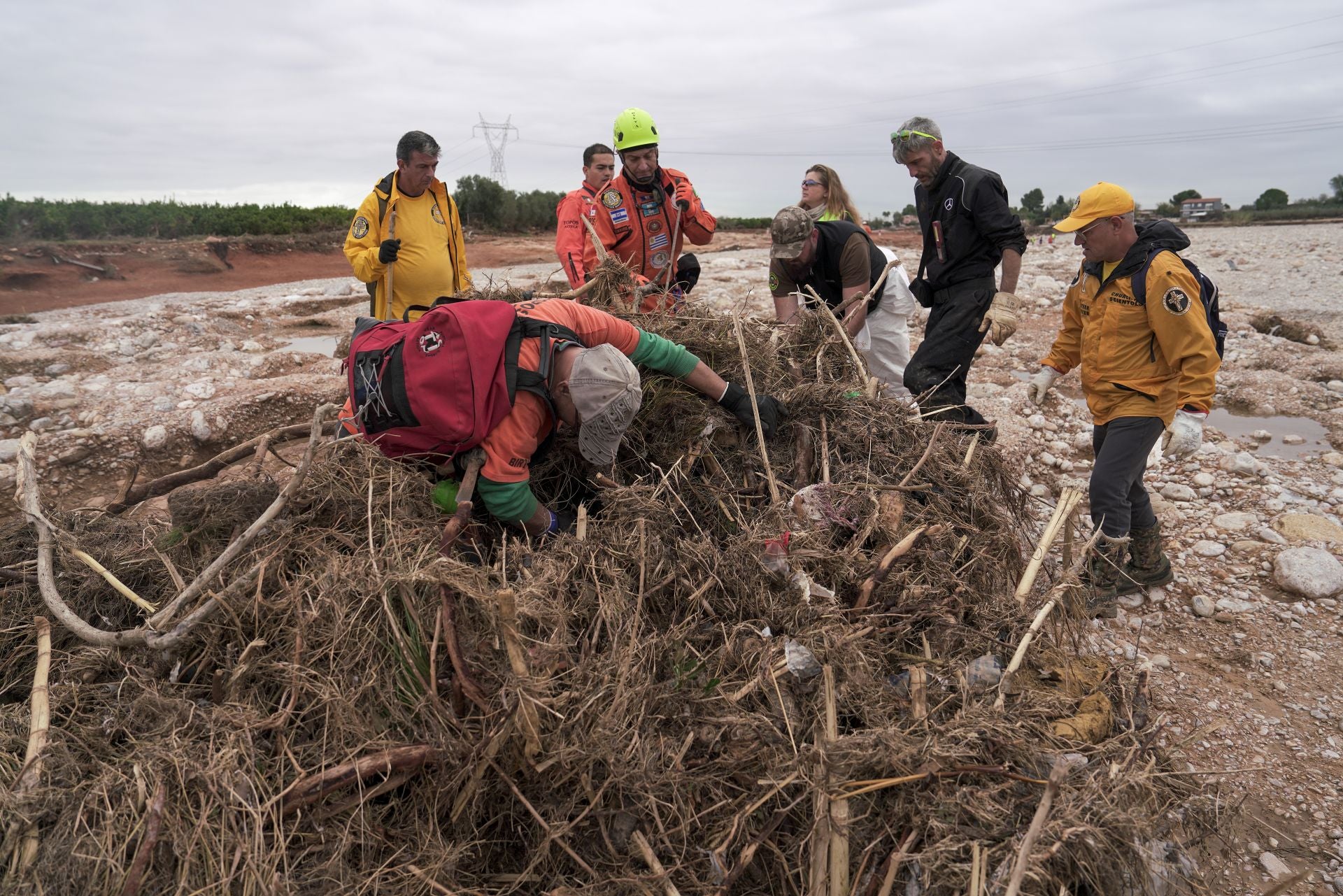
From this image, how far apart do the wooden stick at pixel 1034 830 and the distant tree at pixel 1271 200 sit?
52279mm

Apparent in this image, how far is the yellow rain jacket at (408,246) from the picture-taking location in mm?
4070

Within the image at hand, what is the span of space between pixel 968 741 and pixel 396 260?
3705 mm

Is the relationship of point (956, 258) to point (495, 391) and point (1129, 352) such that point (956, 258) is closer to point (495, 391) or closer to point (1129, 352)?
point (1129, 352)

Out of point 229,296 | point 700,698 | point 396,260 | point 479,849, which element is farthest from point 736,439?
point 229,296

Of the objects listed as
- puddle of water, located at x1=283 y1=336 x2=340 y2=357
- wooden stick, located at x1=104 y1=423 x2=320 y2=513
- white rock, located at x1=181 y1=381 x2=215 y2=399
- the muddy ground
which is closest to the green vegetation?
the muddy ground

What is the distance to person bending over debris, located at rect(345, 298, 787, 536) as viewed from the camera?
7.47 feet

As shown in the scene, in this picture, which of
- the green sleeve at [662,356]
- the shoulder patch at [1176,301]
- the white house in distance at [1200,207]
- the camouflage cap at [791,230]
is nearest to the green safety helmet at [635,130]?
the camouflage cap at [791,230]

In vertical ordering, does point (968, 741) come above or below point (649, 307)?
below

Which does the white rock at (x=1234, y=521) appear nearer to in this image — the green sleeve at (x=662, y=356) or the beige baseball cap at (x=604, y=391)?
the green sleeve at (x=662, y=356)

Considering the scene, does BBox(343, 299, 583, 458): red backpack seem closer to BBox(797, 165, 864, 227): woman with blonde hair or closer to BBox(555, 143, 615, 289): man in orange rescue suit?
BBox(555, 143, 615, 289): man in orange rescue suit

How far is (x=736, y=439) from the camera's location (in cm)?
289

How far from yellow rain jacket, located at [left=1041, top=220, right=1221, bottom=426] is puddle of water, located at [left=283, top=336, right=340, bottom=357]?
7476 millimetres

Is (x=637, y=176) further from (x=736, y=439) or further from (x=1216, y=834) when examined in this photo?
(x=1216, y=834)

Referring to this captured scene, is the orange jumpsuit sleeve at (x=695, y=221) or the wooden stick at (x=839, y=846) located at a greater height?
the orange jumpsuit sleeve at (x=695, y=221)
